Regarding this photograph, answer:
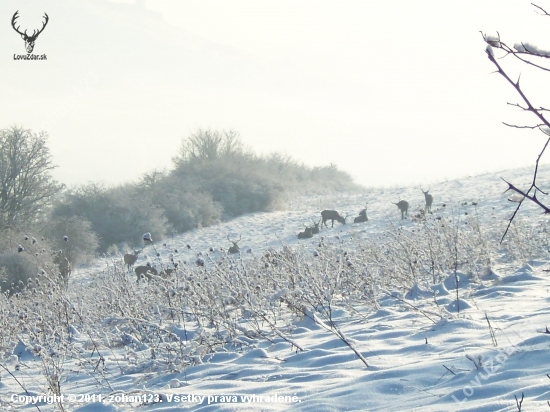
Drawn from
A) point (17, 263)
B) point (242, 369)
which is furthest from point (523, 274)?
point (17, 263)

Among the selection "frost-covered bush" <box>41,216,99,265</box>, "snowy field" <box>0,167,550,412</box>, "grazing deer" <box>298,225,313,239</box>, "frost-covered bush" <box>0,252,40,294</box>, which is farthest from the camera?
"frost-covered bush" <box>41,216,99,265</box>

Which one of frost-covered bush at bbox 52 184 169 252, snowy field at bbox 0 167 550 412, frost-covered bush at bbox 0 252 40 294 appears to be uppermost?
frost-covered bush at bbox 52 184 169 252

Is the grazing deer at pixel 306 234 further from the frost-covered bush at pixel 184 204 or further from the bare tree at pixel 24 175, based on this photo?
the bare tree at pixel 24 175

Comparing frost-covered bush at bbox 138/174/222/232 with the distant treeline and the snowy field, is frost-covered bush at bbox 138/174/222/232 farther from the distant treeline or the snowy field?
the snowy field

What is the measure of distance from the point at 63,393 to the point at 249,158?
1244 inches

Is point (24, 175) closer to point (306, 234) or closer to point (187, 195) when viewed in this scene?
point (187, 195)

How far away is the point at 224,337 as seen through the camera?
179 inches

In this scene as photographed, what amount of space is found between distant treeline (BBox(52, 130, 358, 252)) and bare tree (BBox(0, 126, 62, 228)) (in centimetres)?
95

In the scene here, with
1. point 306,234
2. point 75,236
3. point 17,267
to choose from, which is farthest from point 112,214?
point 306,234

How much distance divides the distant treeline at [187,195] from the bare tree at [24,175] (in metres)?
0.95

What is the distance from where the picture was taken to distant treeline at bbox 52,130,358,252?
2278 centimetres

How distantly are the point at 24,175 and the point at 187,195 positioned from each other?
701cm

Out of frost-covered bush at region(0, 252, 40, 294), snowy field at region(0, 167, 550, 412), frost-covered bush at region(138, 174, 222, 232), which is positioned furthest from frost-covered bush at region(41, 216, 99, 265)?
snowy field at region(0, 167, 550, 412)

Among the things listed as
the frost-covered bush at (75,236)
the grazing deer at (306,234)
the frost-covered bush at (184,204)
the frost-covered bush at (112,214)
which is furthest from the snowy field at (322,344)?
Answer: the frost-covered bush at (184,204)
